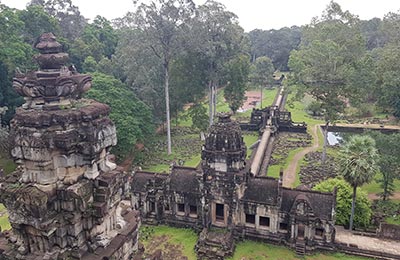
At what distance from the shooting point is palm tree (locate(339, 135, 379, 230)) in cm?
2262

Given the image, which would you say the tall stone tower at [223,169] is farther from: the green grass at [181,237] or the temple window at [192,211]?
the green grass at [181,237]

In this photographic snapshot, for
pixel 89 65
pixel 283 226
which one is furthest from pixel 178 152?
pixel 89 65

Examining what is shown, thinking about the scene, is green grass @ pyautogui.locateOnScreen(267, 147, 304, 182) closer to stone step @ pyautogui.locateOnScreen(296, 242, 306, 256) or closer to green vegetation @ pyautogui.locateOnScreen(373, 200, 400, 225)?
green vegetation @ pyautogui.locateOnScreen(373, 200, 400, 225)

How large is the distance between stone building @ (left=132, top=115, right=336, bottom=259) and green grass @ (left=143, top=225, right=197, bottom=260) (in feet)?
2.10

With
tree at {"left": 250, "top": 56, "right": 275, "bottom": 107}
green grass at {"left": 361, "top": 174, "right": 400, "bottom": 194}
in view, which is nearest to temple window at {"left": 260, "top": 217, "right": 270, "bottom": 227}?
green grass at {"left": 361, "top": 174, "right": 400, "bottom": 194}

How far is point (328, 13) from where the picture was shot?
59188 mm

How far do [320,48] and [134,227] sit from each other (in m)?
32.4

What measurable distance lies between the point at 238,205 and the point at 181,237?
16.2 feet

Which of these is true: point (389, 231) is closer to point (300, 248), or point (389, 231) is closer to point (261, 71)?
point (300, 248)

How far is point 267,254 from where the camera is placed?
23.0 meters

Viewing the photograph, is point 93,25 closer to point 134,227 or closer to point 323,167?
point 323,167

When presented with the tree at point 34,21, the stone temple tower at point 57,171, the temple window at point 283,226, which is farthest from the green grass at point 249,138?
the stone temple tower at point 57,171

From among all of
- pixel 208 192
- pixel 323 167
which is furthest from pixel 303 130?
pixel 208 192

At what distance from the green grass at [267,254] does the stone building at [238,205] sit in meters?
0.54
